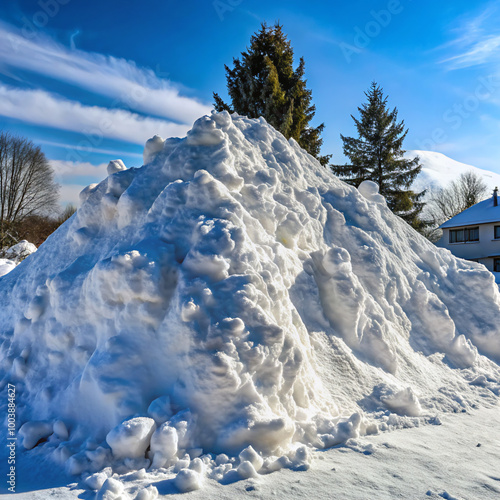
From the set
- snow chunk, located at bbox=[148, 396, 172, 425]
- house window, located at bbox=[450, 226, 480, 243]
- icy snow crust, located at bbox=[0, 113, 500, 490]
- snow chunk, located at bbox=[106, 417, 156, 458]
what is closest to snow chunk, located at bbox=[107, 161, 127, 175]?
icy snow crust, located at bbox=[0, 113, 500, 490]

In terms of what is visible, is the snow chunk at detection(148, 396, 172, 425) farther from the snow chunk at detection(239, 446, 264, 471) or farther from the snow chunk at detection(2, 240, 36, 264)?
the snow chunk at detection(2, 240, 36, 264)

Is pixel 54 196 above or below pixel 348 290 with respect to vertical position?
above

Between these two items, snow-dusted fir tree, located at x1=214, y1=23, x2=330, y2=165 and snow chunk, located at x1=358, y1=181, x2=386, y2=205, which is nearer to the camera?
snow chunk, located at x1=358, y1=181, x2=386, y2=205

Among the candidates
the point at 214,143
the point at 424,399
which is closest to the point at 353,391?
the point at 424,399

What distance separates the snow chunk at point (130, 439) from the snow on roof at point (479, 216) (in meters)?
25.7

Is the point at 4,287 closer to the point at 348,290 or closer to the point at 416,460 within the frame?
the point at 348,290

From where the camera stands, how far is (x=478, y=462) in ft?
10.1

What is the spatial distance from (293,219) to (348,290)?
1114 mm

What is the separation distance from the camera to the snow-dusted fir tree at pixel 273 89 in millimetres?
18219

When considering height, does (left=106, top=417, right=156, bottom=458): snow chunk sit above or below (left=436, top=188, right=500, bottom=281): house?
below

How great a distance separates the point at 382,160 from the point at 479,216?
733 centimetres

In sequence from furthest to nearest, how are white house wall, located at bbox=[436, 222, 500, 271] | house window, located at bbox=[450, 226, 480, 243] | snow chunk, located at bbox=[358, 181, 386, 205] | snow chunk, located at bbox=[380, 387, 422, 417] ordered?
1. house window, located at bbox=[450, 226, 480, 243]
2. white house wall, located at bbox=[436, 222, 500, 271]
3. snow chunk, located at bbox=[358, 181, 386, 205]
4. snow chunk, located at bbox=[380, 387, 422, 417]

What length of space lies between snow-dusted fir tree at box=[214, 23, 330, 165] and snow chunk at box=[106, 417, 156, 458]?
649 inches

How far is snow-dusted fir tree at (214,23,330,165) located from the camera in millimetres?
18219
